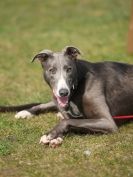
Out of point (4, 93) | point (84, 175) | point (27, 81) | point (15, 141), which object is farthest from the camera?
point (27, 81)

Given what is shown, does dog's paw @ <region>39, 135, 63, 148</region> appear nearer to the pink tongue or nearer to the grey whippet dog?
the grey whippet dog

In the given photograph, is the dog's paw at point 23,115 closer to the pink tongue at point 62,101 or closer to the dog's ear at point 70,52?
the pink tongue at point 62,101

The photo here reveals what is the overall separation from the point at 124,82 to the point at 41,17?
10613 mm

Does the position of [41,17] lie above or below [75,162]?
below

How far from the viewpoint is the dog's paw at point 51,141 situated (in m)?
7.35

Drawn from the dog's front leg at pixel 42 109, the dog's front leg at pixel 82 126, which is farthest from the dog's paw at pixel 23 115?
the dog's front leg at pixel 82 126

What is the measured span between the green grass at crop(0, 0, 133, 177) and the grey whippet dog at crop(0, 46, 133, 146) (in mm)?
175

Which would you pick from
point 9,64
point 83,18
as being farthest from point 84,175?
point 83,18

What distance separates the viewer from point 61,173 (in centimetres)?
651

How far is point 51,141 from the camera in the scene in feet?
24.2

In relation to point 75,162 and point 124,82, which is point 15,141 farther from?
point 124,82

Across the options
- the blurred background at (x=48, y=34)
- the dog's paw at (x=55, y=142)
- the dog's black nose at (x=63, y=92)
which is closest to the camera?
the dog's paw at (x=55, y=142)

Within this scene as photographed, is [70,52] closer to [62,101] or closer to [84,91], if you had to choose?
[84,91]

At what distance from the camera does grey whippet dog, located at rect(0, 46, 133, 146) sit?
25.3ft
